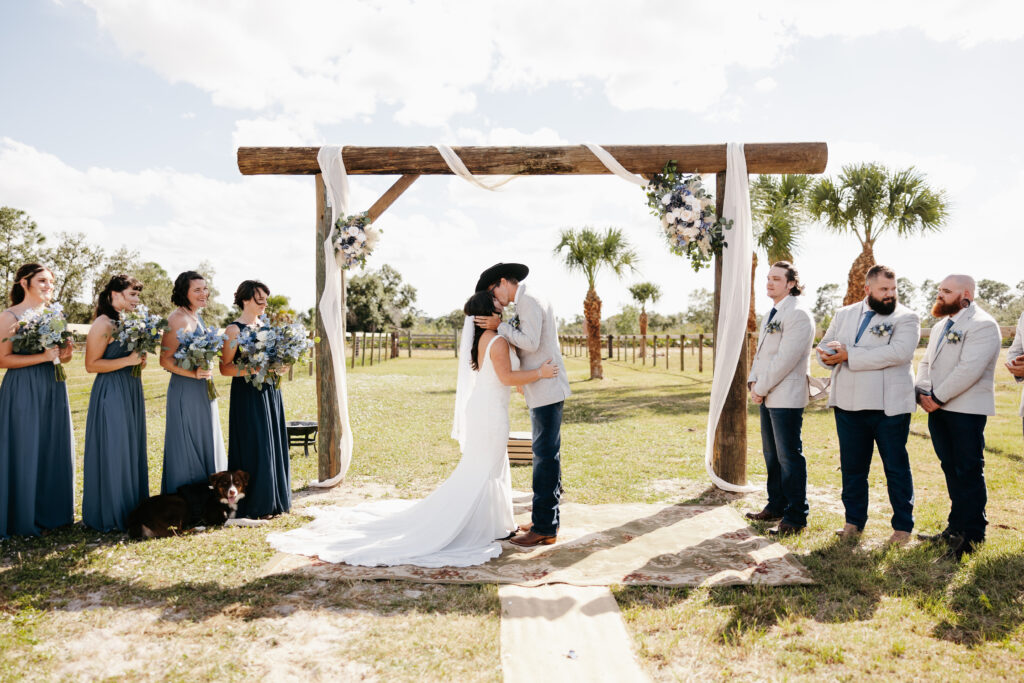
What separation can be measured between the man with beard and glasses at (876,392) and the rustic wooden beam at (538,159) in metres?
2.24

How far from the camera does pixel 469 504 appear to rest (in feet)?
16.4

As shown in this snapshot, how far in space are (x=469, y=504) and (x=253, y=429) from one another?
215 cm

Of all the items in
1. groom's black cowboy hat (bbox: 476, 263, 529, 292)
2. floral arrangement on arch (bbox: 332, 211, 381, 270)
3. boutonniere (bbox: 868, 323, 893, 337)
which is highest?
floral arrangement on arch (bbox: 332, 211, 381, 270)

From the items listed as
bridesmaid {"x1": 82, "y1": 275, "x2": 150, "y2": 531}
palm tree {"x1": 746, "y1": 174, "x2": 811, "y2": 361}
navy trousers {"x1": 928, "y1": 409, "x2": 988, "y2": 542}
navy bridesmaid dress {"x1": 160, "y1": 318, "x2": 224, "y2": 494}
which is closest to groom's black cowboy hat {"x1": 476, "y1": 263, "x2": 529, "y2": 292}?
navy bridesmaid dress {"x1": 160, "y1": 318, "x2": 224, "y2": 494}

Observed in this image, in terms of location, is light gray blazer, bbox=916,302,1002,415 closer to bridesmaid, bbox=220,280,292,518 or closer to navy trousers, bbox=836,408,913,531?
navy trousers, bbox=836,408,913,531

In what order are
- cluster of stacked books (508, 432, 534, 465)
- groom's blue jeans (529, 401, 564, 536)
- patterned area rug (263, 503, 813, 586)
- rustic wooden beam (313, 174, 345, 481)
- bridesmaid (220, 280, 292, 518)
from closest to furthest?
patterned area rug (263, 503, 813, 586) < groom's blue jeans (529, 401, 564, 536) < bridesmaid (220, 280, 292, 518) < rustic wooden beam (313, 174, 345, 481) < cluster of stacked books (508, 432, 534, 465)

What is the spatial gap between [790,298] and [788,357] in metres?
0.57

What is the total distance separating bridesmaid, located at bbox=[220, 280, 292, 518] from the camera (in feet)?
18.3

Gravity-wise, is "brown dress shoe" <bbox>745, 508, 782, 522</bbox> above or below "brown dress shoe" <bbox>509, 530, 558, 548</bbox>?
below

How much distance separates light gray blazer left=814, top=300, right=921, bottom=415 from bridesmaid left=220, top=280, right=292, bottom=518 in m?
4.81

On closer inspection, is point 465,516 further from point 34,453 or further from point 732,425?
point 34,453

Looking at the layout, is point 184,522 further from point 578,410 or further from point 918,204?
point 918,204

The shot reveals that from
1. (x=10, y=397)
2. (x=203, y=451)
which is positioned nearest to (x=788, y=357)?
(x=203, y=451)

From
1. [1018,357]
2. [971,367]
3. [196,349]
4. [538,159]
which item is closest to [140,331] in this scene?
[196,349]
